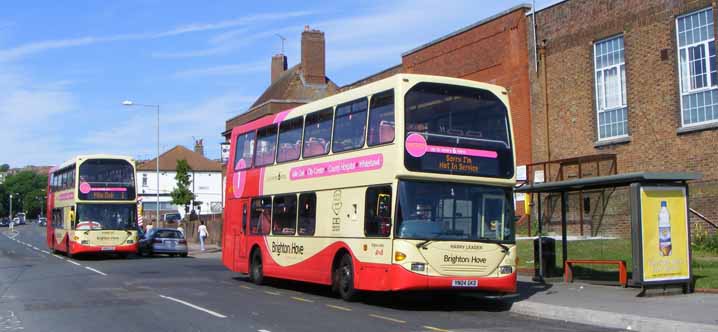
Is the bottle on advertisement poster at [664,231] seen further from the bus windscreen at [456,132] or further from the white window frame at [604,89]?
the white window frame at [604,89]

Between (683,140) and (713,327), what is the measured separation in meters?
15.2

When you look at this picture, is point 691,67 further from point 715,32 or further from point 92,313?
point 92,313

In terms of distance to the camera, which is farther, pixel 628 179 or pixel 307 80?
pixel 307 80

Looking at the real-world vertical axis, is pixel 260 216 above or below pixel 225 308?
above

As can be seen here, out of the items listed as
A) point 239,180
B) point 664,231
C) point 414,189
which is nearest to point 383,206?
point 414,189

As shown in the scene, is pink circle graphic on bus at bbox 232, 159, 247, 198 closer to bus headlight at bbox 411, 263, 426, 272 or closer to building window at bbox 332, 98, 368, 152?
building window at bbox 332, 98, 368, 152

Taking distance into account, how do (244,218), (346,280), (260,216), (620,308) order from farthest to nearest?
(244,218)
(260,216)
(346,280)
(620,308)

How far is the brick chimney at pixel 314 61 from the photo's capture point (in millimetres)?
56906

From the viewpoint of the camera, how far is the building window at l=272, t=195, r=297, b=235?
17891 mm

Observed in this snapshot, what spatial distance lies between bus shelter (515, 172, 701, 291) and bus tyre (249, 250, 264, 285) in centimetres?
877

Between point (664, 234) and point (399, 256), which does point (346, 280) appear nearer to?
point (399, 256)

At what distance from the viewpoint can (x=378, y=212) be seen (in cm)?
1430

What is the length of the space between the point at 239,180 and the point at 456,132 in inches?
342

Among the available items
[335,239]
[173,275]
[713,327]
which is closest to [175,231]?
[173,275]
